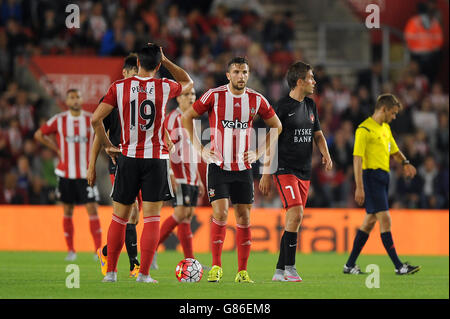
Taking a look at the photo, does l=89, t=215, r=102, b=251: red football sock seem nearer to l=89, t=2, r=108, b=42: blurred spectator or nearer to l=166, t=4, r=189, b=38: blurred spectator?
l=89, t=2, r=108, b=42: blurred spectator

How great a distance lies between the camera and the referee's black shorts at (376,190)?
10492 millimetres

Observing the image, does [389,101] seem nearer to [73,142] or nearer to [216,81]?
[73,142]

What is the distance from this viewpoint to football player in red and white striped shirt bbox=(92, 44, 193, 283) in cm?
802

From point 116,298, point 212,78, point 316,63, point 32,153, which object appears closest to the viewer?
point 116,298

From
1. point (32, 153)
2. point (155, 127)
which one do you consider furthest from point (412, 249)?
point (155, 127)

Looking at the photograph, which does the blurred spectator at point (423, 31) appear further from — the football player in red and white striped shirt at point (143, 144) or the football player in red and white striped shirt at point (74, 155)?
the football player in red and white striped shirt at point (143, 144)

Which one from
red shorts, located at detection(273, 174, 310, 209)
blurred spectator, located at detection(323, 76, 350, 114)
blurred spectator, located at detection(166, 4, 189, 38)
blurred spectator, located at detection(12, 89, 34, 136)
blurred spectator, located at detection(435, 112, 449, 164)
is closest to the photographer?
red shorts, located at detection(273, 174, 310, 209)

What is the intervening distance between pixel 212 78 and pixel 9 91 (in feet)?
12.7

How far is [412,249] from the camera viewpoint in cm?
1533

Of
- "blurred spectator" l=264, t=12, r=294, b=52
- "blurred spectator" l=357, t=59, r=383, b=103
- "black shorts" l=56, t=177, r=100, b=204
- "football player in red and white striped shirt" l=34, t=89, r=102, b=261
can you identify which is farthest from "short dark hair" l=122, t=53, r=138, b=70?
"blurred spectator" l=357, t=59, r=383, b=103

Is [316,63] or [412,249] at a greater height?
[316,63]

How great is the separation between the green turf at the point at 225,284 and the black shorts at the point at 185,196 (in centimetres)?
81

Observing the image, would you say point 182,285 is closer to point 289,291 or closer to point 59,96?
point 289,291

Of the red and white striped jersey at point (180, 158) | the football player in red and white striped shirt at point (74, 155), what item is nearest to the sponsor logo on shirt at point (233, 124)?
the red and white striped jersey at point (180, 158)
